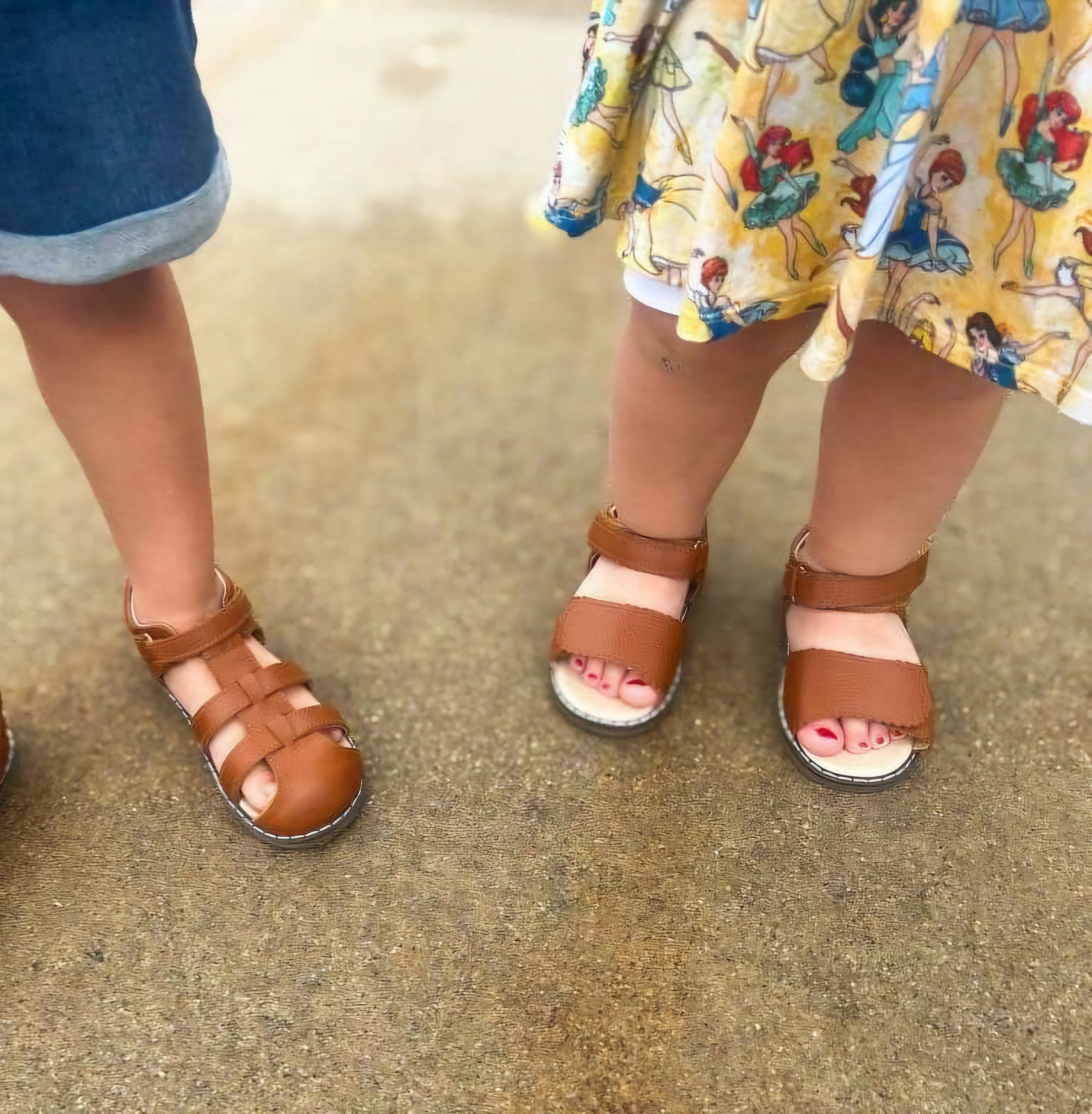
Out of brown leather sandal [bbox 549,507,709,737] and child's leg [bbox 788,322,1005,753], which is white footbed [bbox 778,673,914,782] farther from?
brown leather sandal [bbox 549,507,709,737]

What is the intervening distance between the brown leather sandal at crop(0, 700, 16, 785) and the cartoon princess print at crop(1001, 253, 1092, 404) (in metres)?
0.68

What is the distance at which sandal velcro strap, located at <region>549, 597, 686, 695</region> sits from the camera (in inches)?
27.0

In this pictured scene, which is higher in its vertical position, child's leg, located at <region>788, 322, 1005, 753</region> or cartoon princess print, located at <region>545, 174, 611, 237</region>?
cartoon princess print, located at <region>545, 174, 611, 237</region>

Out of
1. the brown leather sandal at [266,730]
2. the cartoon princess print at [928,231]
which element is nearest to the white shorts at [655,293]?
the cartoon princess print at [928,231]

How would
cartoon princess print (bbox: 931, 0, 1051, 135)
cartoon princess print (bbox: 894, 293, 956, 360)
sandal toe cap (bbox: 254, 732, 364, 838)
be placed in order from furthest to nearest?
sandal toe cap (bbox: 254, 732, 364, 838)
cartoon princess print (bbox: 894, 293, 956, 360)
cartoon princess print (bbox: 931, 0, 1051, 135)

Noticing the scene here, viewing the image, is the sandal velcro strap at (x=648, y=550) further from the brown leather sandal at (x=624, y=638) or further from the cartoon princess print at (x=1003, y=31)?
the cartoon princess print at (x=1003, y=31)

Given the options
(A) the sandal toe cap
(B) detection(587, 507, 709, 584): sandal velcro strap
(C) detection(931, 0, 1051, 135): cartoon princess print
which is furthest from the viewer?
(B) detection(587, 507, 709, 584): sandal velcro strap

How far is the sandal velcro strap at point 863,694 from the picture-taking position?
0.66 m

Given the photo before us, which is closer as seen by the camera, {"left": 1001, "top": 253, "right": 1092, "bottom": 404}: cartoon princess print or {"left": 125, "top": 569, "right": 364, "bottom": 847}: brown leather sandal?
{"left": 1001, "top": 253, "right": 1092, "bottom": 404}: cartoon princess print

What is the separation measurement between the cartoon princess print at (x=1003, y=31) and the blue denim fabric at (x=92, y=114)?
358mm

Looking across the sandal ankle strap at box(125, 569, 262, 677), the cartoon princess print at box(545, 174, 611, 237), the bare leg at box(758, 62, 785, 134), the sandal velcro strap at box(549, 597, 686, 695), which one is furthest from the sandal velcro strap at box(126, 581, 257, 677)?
the bare leg at box(758, 62, 785, 134)

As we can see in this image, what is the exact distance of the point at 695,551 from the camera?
716 millimetres

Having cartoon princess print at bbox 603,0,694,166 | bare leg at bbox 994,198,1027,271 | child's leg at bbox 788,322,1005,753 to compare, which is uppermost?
cartoon princess print at bbox 603,0,694,166

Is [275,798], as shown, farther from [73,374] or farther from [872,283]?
[872,283]
